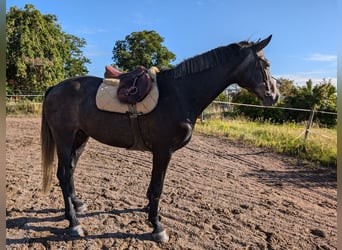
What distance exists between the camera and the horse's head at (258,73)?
2.53 metres

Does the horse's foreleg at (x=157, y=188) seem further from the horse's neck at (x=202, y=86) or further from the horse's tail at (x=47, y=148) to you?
the horse's tail at (x=47, y=148)

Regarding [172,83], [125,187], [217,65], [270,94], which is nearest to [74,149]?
[125,187]

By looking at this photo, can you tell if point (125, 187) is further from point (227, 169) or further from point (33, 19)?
point (33, 19)

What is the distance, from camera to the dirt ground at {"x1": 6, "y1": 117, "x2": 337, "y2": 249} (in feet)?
8.79

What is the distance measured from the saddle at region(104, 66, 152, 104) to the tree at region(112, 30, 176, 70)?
93.5 feet

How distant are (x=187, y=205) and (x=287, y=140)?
16.5ft

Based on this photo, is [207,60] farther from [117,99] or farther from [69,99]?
[69,99]

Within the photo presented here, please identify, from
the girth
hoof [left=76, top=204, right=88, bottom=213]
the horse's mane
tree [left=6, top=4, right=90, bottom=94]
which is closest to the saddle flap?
the girth

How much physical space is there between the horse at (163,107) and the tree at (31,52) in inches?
667

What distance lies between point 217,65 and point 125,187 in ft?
7.82

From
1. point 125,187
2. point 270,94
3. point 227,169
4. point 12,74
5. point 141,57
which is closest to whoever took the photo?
point 270,94

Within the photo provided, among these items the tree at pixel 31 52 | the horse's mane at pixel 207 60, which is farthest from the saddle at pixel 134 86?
the tree at pixel 31 52

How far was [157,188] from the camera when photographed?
2.73 meters

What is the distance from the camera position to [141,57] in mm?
31438
